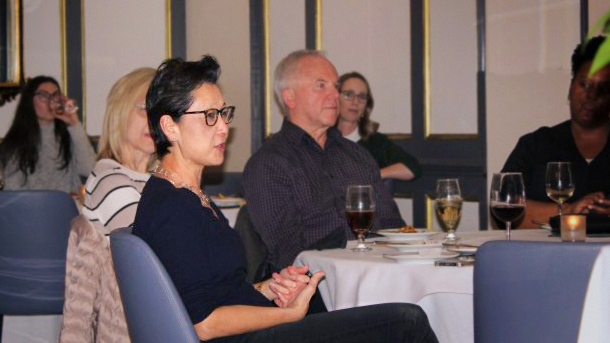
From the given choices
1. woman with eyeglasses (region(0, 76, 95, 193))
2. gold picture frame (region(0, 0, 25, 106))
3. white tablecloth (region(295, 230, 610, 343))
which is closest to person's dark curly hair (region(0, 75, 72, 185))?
woman with eyeglasses (region(0, 76, 95, 193))

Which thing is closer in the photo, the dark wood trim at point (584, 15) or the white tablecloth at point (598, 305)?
the white tablecloth at point (598, 305)

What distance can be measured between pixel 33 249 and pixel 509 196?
2140mm

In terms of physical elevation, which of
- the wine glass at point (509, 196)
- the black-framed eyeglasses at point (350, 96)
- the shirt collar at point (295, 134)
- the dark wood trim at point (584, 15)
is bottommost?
the wine glass at point (509, 196)

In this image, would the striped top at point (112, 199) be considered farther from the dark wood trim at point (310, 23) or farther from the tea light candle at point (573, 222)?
the dark wood trim at point (310, 23)

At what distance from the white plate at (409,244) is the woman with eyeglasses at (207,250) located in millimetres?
498

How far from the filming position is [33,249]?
12.8ft

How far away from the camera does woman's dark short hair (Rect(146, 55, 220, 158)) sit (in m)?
2.21

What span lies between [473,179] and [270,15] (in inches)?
83.5

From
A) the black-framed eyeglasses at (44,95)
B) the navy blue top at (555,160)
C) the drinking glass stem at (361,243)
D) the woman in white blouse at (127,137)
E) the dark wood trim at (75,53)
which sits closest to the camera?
the drinking glass stem at (361,243)

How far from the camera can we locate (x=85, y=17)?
23.2ft

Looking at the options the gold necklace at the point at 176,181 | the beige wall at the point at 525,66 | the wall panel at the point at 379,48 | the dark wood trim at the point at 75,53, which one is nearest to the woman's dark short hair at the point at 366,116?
the wall panel at the point at 379,48

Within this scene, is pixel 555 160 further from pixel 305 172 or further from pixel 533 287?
pixel 533 287

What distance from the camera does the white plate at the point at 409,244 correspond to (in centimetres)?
270

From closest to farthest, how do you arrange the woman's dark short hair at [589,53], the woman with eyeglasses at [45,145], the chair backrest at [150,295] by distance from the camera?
the chair backrest at [150,295], the woman's dark short hair at [589,53], the woman with eyeglasses at [45,145]
